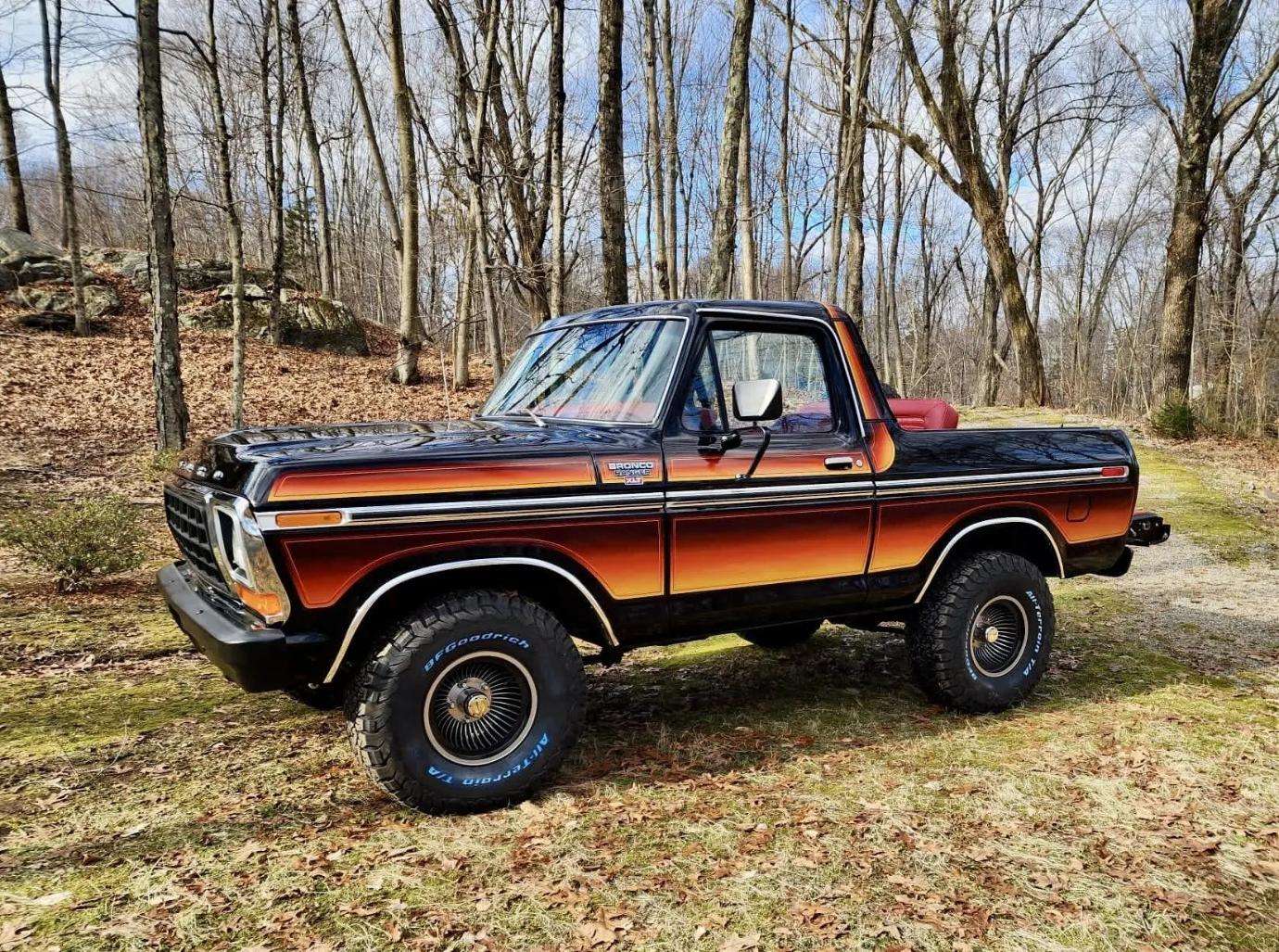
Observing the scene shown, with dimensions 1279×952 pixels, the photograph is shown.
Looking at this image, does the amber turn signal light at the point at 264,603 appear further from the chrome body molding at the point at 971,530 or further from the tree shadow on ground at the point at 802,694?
the chrome body molding at the point at 971,530

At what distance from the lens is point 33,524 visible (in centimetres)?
613

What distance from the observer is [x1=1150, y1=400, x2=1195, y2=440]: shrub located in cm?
1502

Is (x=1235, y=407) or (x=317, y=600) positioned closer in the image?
(x=317, y=600)

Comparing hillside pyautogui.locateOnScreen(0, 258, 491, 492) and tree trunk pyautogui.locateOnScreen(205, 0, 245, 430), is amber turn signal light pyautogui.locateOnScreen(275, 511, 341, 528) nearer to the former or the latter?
hillside pyautogui.locateOnScreen(0, 258, 491, 492)

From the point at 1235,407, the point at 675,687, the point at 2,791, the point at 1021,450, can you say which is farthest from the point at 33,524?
the point at 1235,407

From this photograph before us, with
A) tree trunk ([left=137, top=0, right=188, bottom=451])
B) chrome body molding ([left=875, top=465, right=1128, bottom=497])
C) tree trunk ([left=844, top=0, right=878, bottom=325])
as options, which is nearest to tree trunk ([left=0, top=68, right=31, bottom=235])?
tree trunk ([left=137, top=0, right=188, bottom=451])

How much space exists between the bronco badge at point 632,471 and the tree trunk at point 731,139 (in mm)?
9832

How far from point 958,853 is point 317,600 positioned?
263 cm

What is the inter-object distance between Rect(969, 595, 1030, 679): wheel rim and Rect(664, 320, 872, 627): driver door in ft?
3.10

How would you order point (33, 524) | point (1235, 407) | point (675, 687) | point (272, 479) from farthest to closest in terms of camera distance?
1. point (1235, 407)
2. point (33, 524)
3. point (675, 687)
4. point (272, 479)

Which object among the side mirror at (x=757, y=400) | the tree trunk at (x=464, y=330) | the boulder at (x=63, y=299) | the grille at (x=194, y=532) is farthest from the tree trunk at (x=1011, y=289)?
the boulder at (x=63, y=299)

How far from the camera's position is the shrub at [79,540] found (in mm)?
6078

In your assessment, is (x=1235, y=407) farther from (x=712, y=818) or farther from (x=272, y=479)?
(x=272, y=479)

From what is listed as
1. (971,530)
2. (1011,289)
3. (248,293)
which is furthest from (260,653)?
(248,293)
